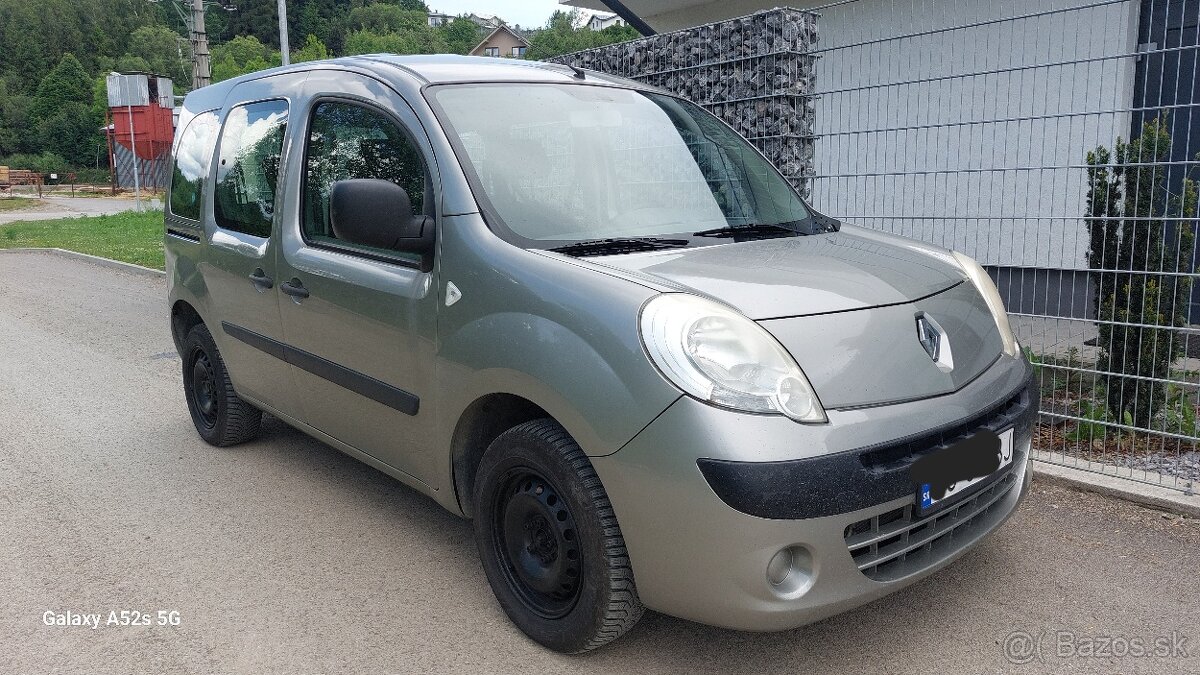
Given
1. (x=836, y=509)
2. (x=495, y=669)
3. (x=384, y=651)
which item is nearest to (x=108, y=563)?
(x=384, y=651)

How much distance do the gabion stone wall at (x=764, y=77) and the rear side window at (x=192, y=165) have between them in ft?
6.47

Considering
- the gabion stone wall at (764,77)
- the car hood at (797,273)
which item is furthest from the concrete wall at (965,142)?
the car hood at (797,273)

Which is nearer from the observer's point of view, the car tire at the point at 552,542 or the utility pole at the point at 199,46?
the car tire at the point at 552,542

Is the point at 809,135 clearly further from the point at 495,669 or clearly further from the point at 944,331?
the point at 495,669

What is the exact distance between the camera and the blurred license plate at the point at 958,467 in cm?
245

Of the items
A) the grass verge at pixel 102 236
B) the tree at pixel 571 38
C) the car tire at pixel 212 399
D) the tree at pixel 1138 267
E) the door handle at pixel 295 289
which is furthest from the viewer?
the tree at pixel 571 38

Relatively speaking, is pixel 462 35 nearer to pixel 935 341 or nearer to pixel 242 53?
pixel 242 53

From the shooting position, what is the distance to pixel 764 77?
5555 millimetres

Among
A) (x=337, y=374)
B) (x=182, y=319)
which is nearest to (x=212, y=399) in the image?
(x=182, y=319)

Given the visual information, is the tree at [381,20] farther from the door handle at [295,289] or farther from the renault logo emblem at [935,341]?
the renault logo emblem at [935,341]

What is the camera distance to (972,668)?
267 cm

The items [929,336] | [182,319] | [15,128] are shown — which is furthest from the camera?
[15,128]

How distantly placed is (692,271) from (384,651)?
1495 millimetres

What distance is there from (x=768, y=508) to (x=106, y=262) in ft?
45.5
